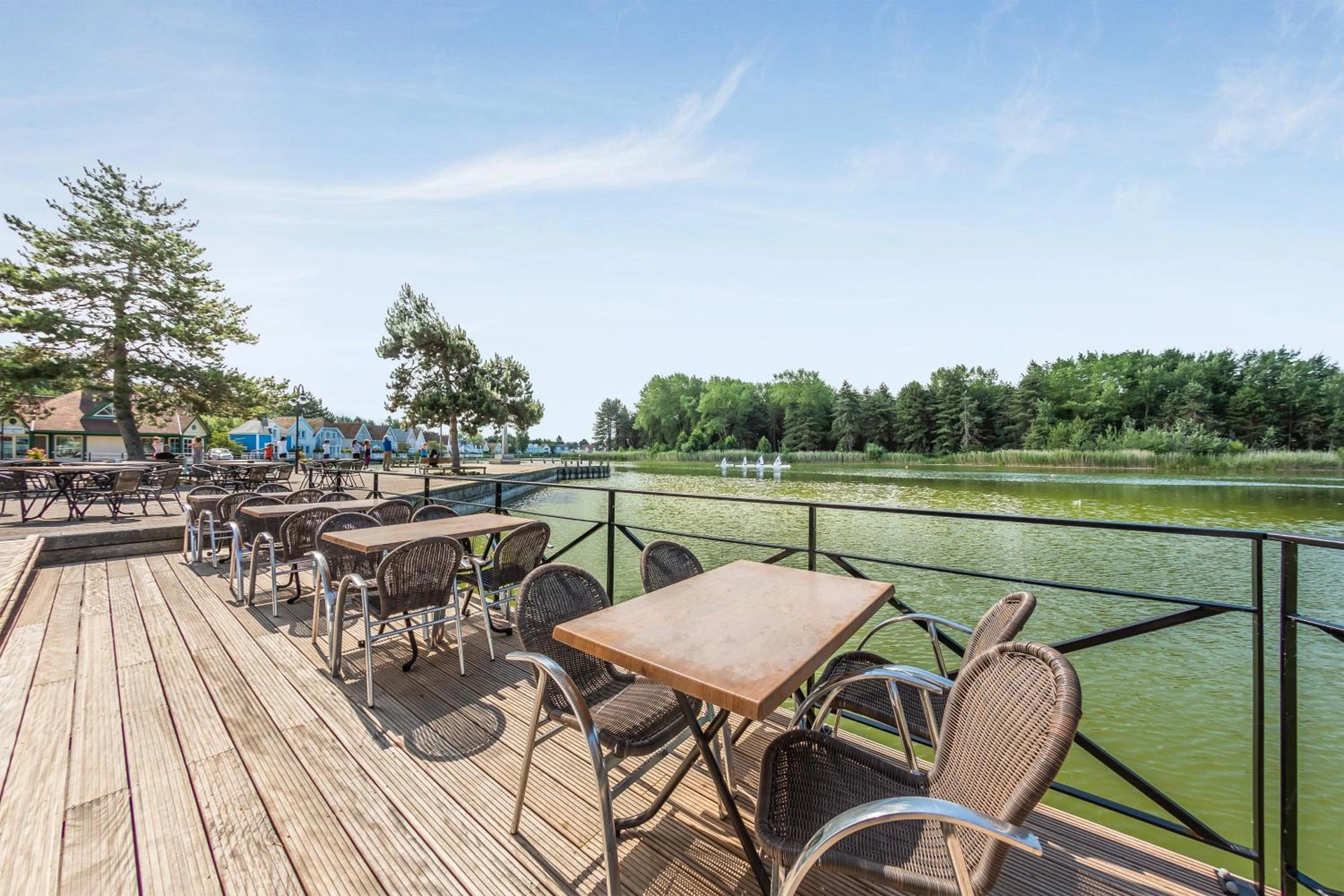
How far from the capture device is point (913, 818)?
846 millimetres

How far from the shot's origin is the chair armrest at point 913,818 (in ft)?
2.66

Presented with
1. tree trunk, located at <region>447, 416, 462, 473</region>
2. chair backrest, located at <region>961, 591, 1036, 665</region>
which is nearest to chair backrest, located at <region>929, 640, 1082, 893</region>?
chair backrest, located at <region>961, 591, 1036, 665</region>

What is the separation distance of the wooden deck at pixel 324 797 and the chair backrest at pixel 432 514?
3.88 ft

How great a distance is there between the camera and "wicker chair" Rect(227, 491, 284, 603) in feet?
12.8

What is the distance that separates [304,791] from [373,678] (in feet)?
3.23

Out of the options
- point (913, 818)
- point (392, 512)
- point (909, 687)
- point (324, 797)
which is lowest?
point (324, 797)

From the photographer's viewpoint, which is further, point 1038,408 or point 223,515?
point 1038,408

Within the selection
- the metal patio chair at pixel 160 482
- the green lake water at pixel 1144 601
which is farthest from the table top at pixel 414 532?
the metal patio chair at pixel 160 482

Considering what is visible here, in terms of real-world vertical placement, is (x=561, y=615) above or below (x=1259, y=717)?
above

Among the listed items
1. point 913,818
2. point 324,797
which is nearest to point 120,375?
point 324,797

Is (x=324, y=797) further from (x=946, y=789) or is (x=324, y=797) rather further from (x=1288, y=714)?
(x=1288, y=714)

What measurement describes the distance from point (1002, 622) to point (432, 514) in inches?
144

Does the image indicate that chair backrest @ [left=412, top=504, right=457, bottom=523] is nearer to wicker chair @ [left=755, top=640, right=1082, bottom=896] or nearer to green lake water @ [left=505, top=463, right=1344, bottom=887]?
green lake water @ [left=505, top=463, right=1344, bottom=887]

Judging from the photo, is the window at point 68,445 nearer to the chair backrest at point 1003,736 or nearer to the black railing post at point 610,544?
the black railing post at point 610,544
